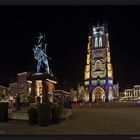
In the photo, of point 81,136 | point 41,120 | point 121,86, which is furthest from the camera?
point 121,86

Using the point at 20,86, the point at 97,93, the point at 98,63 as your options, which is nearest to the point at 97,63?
the point at 98,63

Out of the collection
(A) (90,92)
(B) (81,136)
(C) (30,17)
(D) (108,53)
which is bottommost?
(B) (81,136)

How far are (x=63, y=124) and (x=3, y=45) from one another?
2.30m

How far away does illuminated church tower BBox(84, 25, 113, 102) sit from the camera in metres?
9.85

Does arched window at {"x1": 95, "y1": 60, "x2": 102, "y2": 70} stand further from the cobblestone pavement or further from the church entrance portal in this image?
the cobblestone pavement

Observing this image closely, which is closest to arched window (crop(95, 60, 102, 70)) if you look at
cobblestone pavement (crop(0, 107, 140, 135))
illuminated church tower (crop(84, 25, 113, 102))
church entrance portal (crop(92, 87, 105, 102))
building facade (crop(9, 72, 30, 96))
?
illuminated church tower (crop(84, 25, 113, 102))

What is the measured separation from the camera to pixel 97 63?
34.5ft

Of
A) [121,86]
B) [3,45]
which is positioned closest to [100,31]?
[121,86]

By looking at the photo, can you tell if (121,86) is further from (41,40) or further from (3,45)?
(3,45)

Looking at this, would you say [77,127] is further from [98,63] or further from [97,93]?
[98,63]

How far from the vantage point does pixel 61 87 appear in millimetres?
9547

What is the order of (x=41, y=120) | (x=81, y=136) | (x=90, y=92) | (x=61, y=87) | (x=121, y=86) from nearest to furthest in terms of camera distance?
(x=81, y=136) < (x=41, y=120) < (x=61, y=87) < (x=121, y=86) < (x=90, y=92)

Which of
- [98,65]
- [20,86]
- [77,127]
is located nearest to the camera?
[77,127]

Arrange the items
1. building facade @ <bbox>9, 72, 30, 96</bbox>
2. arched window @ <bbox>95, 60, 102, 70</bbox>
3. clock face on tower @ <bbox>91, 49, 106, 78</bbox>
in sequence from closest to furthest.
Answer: building facade @ <bbox>9, 72, 30, 96</bbox>
clock face on tower @ <bbox>91, 49, 106, 78</bbox>
arched window @ <bbox>95, 60, 102, 70</bbox>
